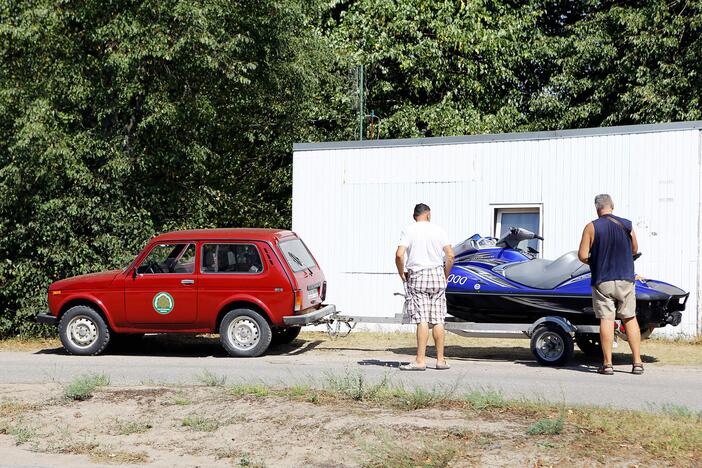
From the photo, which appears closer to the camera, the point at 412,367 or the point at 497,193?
the point at 412,367

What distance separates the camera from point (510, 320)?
1220 cm

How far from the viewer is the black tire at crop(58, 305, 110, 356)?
1356 cm

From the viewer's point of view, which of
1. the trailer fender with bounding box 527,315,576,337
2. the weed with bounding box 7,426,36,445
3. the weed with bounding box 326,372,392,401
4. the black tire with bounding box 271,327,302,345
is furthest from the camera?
the black tire with bounding box 271,327,302,345

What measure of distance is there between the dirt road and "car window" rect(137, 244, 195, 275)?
A: 1251 millimetres

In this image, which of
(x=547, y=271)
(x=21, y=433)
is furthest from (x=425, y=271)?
(x=21, y=433)

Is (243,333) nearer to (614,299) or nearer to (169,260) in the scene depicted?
(169,260)

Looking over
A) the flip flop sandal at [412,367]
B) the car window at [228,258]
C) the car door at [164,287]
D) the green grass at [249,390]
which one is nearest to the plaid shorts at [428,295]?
the flip flop sandal at [412,367]

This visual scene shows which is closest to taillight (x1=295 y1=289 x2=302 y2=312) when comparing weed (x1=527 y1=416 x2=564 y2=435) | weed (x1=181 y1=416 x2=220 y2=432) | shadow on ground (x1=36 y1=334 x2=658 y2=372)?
shadow on ground (x1=36 y1=334 x2=658 y2=372)

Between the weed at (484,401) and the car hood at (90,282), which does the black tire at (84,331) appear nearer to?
the car hood at (90,282)

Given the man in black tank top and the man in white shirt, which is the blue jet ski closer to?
the man in black tank top

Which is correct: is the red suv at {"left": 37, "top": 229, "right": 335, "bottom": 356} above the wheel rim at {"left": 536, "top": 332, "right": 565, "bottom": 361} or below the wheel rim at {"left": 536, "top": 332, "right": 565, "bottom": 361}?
above

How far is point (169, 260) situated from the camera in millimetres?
13477

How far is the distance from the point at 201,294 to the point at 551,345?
15.8 feet

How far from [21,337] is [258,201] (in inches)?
353
